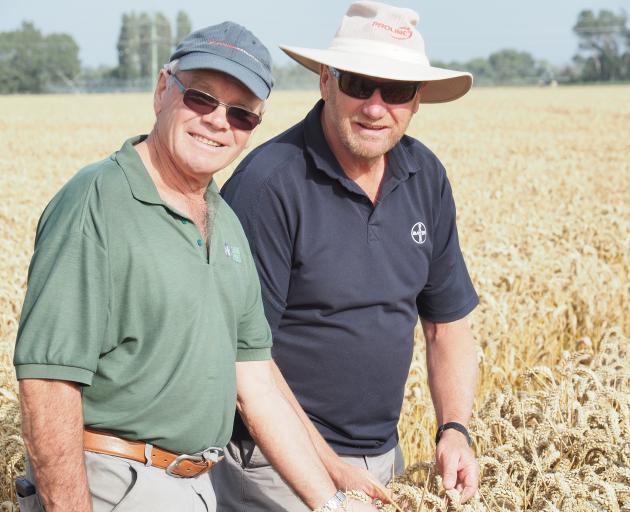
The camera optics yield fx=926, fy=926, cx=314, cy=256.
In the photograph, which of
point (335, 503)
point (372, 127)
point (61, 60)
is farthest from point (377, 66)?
point (61, 60)

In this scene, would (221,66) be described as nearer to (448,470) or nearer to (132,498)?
(132,498)

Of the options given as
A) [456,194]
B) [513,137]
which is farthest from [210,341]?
[513,137]

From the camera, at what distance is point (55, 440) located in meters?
2.34

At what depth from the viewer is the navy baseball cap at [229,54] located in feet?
8.73

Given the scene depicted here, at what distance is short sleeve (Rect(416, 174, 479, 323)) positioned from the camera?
376cm

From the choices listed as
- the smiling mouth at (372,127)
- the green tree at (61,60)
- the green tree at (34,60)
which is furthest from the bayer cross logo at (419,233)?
the green tree at (61,60)

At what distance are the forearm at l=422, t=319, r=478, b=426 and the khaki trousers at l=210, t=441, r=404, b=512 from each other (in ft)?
1.23

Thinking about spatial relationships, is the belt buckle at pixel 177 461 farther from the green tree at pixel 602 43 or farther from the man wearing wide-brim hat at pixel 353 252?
the green tree at pixel 602 43

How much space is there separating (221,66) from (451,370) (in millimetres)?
1770

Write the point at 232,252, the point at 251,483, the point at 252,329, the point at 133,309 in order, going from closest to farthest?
the point at 133,309 < the point at 232,252 < the point at 252,329 < the point at 251,483

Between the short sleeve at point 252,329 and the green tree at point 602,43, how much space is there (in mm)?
123873

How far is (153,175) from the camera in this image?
2672mm

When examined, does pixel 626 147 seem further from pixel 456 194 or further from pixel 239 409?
pixel 239 409

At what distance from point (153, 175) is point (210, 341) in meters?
0.51
